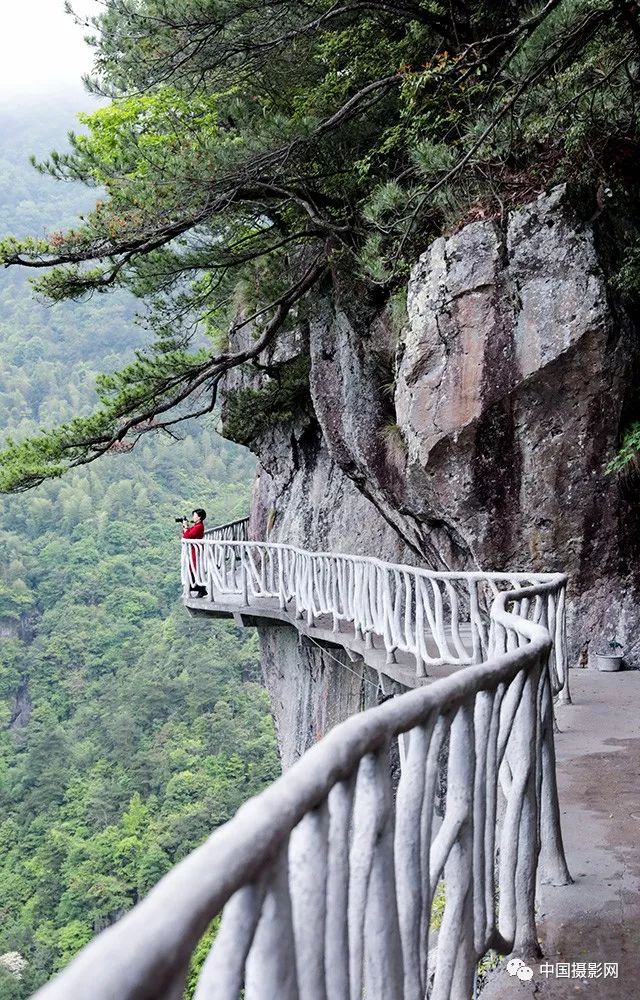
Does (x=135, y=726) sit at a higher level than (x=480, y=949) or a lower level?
lower

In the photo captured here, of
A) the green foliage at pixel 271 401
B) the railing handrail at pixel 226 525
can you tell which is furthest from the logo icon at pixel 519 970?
the railing handrail at pixel 226 525

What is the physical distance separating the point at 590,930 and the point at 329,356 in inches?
421

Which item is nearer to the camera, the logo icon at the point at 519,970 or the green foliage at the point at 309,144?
the logo icon at the point at 519,970

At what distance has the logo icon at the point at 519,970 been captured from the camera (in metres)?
2.81

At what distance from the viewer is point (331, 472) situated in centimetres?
1711

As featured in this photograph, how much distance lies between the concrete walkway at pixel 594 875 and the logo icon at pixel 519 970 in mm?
16

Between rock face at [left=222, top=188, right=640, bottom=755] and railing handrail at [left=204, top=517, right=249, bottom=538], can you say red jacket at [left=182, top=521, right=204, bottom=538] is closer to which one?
railing handrail at [left=204, top=517, right=249, bottom=538]

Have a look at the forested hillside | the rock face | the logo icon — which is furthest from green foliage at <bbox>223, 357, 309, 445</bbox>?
the logo icon

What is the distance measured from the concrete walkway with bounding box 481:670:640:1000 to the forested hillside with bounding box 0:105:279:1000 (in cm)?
1146

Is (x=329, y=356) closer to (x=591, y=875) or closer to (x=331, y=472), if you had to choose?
(x=331, y=472)

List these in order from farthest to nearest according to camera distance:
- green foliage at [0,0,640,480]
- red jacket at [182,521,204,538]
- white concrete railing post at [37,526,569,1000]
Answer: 1. red jacket at [182,521,204,538]
2. green foliage at [0,0,640,480]
3. white concrete railing post at [37,526,569,1000]

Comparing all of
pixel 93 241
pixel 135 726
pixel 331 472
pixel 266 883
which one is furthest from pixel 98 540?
pixel 266 883

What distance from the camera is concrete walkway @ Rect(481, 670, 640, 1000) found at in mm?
2785

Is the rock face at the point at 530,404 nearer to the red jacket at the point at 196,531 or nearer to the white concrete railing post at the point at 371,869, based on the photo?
the white concrete railing post at the point at 371,869
